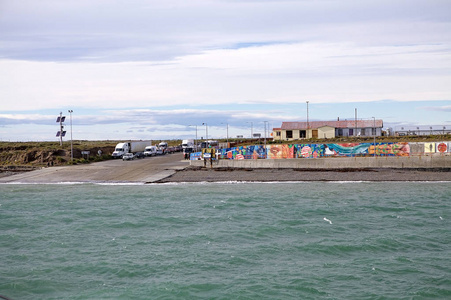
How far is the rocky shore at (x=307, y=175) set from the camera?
50062mm

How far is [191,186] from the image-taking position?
4700 cm

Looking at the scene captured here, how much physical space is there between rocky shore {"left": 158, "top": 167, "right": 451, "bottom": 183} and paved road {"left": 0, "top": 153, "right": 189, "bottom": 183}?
3.21 meters

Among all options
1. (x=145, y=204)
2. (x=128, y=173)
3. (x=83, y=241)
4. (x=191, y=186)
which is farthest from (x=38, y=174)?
(x=83, y=241)

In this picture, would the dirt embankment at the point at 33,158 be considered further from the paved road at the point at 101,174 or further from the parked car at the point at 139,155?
the parked car at the point at 139,155

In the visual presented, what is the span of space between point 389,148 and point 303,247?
132ft

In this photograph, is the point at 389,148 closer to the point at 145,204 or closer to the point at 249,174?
the point at 249,174

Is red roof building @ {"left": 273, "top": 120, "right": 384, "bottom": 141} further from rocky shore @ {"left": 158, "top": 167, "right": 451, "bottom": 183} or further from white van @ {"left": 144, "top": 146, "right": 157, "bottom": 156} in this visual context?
rocky shore @ {"left": 158, "top": 167, "right": 451, "bottom": 183}

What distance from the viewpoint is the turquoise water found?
17.8 meters

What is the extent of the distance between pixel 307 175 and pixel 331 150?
944 cm

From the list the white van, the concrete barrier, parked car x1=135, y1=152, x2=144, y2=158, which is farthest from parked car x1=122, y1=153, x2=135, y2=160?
the concrete barrier

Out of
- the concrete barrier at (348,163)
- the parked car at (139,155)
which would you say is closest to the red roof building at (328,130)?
the parked car at (139,155)

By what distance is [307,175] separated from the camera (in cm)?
5266

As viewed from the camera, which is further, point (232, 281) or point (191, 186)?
point (191, 186)

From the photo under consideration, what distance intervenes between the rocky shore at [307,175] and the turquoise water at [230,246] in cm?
987
